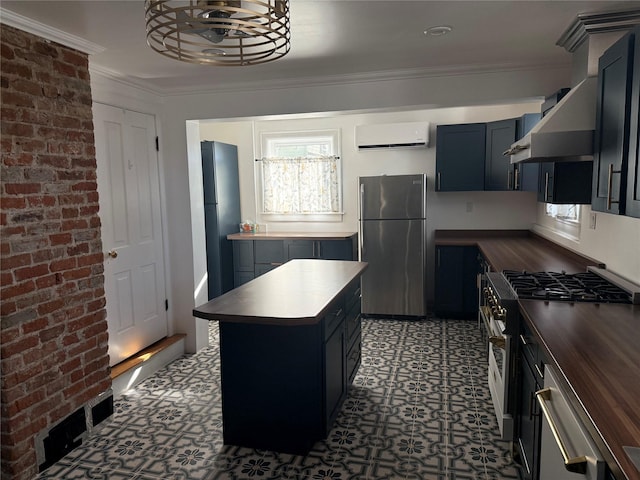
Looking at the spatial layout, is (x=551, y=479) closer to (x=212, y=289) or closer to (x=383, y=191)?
(x=383, y=191)

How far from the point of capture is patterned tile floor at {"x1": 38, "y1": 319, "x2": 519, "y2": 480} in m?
2.34

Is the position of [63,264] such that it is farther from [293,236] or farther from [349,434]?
[293,236]

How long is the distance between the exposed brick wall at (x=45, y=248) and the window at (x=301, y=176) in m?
3.15

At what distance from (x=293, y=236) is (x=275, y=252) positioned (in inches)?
12.1

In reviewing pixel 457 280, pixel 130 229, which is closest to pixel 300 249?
pixel 457 280

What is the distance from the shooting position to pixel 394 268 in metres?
4.96

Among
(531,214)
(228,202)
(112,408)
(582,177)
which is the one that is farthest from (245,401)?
(531,214)

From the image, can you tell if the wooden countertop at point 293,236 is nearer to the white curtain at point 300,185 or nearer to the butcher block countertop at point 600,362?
the white curtain at point 300,185

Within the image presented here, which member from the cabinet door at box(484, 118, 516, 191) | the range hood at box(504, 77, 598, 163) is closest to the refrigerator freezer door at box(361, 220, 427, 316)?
the cabinet door at box(484, 118, 516, 191)

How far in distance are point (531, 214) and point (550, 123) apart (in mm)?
3012

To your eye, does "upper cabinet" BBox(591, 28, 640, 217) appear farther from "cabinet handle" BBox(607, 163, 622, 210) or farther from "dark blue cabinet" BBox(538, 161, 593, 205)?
"dark blue cabinet" BBox(538, 161, 593, 205)

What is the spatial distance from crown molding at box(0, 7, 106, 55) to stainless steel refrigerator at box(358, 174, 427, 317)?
295cm

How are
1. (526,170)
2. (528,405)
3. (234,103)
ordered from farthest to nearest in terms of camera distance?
(526,170), (234,103), (528,405)

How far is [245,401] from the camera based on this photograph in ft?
8.17
